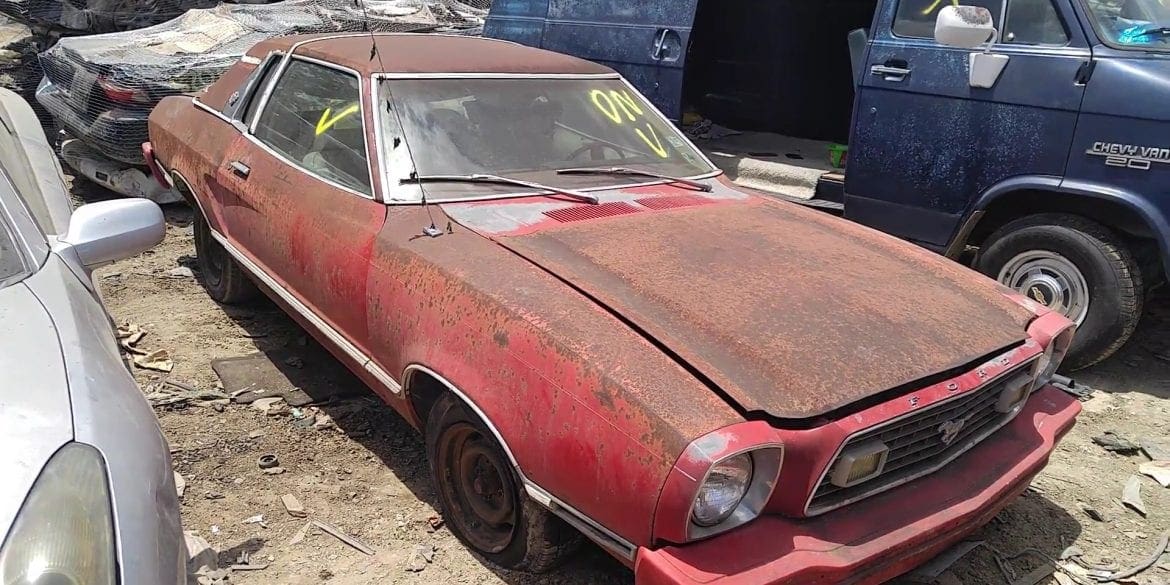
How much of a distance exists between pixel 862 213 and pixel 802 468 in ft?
10.3

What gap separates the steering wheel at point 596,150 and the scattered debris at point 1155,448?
2.54 metres

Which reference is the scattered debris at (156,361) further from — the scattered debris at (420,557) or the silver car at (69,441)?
the scattered debris at (420,557)

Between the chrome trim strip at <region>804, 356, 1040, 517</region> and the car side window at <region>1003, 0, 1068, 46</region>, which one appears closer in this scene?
the chrome trim strip at <region>804, 356, 1040, 517</region>

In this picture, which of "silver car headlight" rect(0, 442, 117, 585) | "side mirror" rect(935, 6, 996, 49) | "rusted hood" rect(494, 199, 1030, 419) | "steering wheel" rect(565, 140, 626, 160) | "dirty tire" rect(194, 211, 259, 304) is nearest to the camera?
"silver car headlight" rect(0, 442, 117, 585)

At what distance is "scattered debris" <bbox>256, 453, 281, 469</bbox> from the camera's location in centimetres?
327

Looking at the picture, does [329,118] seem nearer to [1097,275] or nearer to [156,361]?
[156,361]

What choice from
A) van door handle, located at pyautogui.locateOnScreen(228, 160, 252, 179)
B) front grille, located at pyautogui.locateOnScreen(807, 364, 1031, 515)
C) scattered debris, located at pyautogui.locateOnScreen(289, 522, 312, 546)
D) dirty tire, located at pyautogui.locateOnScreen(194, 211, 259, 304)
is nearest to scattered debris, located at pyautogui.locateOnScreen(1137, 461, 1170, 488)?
front grille, located at pyautogui.locateOnScreen(807, 364, 1031, 515)

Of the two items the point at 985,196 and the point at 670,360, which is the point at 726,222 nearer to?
the point at 670,360

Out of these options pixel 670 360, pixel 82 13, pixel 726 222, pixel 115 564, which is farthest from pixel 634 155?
pixel 82 13

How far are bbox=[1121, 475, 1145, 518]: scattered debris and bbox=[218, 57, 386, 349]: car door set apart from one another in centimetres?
294

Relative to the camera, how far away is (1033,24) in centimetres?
421

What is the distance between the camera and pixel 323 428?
3.56 meters

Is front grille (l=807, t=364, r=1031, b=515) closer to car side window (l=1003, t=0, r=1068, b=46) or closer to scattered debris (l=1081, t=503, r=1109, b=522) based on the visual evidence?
scattered debris (l=1081, t=503, r=1109, b=522)

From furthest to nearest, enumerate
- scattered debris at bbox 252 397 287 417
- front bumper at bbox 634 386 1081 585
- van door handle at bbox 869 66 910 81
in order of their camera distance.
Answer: van door handle at bbox 869 66 910 81
scattered debris at bbox 252 397 287 417
front bumper at bbox 634 386 1081 585
